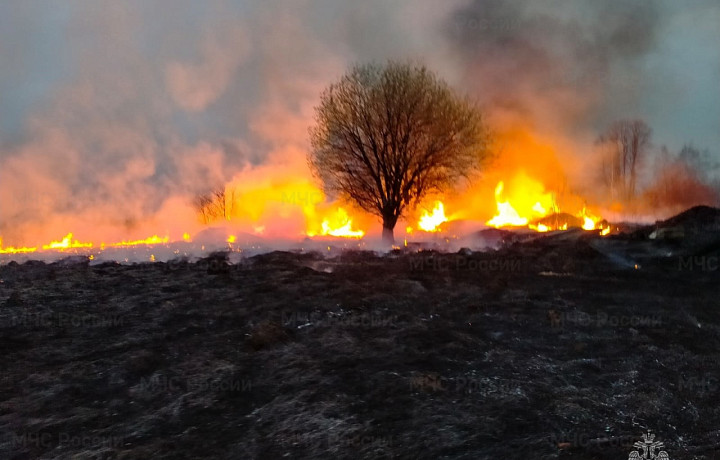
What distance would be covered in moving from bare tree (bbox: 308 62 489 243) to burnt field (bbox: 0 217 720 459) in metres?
14.6

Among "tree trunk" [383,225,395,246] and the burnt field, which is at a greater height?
"tree trunk" [383,225,395,246]

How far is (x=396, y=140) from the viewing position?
30.9 m

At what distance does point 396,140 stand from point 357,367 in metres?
23.7

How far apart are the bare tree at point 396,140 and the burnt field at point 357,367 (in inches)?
574

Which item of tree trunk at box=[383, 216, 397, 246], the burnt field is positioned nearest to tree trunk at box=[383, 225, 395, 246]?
tree trunk at box=[383, 216, 397, 246]

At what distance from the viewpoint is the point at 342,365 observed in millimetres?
8984

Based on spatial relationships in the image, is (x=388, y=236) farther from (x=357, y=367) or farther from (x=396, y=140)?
(x=357, y=367)

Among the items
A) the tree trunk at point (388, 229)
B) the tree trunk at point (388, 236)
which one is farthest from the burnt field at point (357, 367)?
the tree trunk at point (388, 229)

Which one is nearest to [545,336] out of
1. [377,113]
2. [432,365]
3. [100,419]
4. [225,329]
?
[432,365]

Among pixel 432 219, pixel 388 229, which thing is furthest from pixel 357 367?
pixel 432 219

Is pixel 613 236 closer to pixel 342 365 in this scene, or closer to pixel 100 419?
pixel 342 365

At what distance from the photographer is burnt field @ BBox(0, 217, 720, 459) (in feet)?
20.4

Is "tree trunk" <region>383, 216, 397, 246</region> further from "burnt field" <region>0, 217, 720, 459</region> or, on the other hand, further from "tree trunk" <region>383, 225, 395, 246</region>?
"burnt field" <region>0, 217, 720, 459</region>

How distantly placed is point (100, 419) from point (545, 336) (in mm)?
8826
